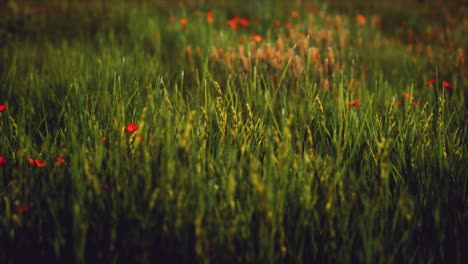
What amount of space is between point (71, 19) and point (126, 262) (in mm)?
3521

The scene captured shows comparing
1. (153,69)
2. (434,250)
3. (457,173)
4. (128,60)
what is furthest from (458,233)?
(128,60)

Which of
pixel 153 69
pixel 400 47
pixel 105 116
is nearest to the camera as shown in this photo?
pixel 105 116

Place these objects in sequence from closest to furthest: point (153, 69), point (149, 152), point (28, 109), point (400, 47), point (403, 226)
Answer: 1. point (403, 226)
2. point (149, 152)
3. point (28, 109)
4. point (153, 69)
5. point (400, 47)

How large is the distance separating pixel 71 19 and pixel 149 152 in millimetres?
3206

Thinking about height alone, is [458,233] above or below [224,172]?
below

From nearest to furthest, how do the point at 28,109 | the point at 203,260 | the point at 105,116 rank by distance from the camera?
the point at 203,260
the point at 105,116
the point at 28,109

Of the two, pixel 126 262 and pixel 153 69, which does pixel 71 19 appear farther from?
pixel 126 262

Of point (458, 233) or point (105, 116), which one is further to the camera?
point (105, 116)

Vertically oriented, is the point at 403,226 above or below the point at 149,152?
below

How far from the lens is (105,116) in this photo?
1745 mm

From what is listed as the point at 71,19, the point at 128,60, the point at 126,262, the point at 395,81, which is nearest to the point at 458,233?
the point at 126,262

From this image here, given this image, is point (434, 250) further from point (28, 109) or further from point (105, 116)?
point (28, 109)

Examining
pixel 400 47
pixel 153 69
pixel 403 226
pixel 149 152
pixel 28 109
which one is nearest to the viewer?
pixel 403 226

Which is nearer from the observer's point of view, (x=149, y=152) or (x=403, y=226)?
(x=403, y=226)
